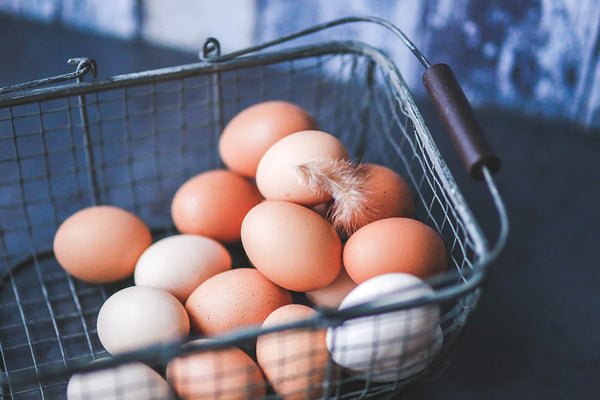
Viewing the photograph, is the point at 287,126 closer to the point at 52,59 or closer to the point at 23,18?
the point at 52,59

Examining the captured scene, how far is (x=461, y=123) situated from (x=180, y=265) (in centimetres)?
33

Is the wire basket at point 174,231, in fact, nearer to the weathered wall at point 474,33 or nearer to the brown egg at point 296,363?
the brown egg at point 296,363

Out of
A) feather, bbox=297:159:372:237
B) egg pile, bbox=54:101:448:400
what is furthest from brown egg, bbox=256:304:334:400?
feather, bbox=297:159:372:237

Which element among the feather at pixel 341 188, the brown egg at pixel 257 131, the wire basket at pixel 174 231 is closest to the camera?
the wire basket at pixel 174 231

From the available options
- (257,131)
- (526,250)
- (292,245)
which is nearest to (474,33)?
(526,250)

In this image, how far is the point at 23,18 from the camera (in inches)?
53.9

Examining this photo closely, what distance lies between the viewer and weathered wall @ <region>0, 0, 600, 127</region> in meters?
1.05

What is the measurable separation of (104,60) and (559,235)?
91 centimetres

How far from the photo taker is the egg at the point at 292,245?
0.60m

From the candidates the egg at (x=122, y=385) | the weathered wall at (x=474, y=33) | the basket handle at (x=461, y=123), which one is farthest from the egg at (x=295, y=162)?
the weathered wall at (x=474, y=33)

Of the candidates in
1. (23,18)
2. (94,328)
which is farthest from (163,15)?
(94,328)

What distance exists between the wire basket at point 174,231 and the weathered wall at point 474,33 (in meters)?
0.14

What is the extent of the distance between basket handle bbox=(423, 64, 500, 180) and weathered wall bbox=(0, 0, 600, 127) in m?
0.54

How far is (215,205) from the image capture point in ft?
2.37
